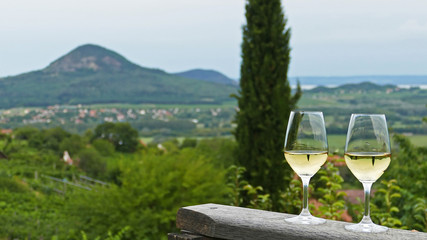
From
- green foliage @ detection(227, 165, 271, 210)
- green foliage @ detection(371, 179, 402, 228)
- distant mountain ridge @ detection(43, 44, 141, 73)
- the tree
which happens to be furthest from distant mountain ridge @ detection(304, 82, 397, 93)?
distant mountain ridge @ detection(43, 44, 141, 73)

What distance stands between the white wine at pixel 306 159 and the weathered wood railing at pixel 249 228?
0.14 m

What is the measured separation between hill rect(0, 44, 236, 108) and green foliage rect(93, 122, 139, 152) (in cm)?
1305

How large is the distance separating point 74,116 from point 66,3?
54.3ft

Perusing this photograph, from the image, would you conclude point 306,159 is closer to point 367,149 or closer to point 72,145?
point 367,149

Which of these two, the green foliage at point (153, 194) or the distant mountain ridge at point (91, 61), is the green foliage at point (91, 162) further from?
the distant mountain ridge at point (91, 61)

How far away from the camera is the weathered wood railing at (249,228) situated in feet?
3.73

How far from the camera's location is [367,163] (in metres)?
1.20

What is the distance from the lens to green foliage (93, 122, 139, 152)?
23094 mm

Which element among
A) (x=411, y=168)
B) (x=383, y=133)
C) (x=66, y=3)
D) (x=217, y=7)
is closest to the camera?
(x=383, y=133)

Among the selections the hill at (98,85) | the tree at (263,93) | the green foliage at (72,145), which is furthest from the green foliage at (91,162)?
the tree at (263,93)

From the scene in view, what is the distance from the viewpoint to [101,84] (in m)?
42.1

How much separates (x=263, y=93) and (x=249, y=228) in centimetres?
586

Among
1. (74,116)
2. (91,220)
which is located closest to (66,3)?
(74,116)

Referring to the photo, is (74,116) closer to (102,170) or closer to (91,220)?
(102,170)
